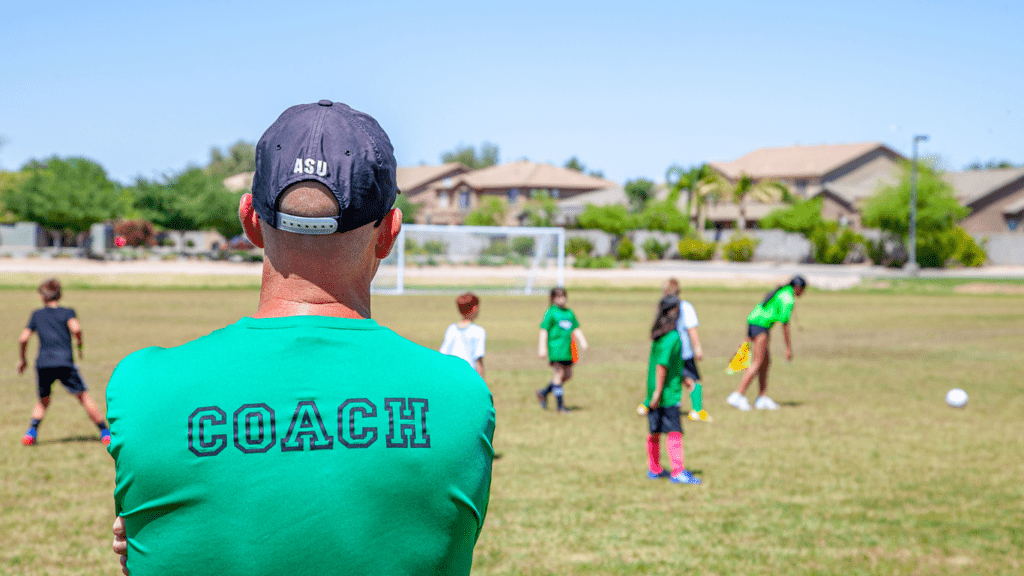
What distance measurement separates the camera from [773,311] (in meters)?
13.1

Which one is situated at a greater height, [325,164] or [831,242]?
[831,242]

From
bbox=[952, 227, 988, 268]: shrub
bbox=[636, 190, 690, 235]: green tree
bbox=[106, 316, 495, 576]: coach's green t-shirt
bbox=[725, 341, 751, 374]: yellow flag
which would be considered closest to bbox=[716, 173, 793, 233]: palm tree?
bbox=[636, 190, 690, 235]: green tree

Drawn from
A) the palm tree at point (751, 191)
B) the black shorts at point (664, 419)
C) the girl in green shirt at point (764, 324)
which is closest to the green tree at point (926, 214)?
the palm tree at point (751, 191)

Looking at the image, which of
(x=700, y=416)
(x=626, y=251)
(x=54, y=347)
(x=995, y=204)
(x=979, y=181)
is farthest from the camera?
(x=979, y=181)

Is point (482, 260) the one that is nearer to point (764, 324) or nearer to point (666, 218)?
point (764, 324)

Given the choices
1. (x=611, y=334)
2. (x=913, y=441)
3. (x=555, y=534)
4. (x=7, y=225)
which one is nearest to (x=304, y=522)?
(x=555, y=534)

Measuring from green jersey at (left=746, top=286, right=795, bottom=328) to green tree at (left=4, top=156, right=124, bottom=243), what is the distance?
68810mm

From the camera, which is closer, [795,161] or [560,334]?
[560,334]

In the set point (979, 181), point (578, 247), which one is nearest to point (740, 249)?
point (578, 247)

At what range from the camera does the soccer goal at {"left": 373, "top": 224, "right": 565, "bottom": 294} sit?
44625 mm

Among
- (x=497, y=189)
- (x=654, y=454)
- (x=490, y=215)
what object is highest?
(x=497, y=189)

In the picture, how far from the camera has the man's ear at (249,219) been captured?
1.80m

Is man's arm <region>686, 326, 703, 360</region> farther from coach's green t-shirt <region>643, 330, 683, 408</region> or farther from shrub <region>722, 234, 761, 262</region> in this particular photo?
shrub <region>722, 234, 761, 262</region>

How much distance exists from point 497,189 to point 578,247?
29.7 meters
